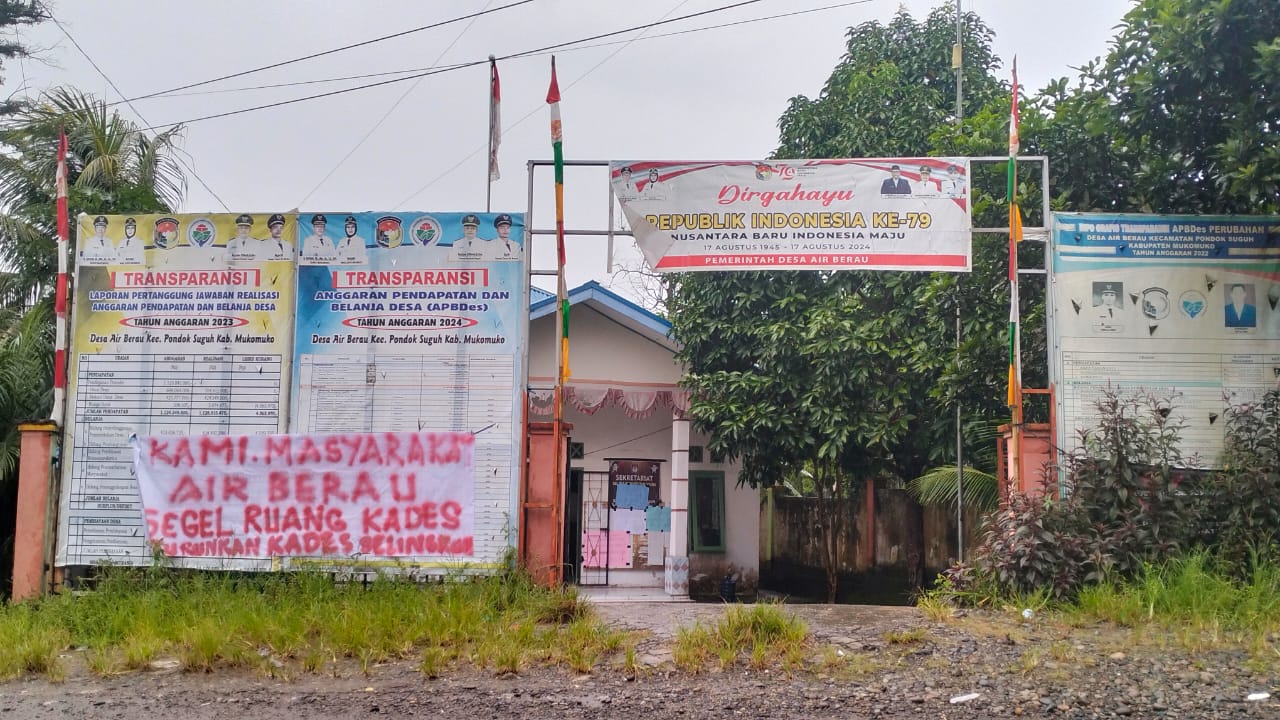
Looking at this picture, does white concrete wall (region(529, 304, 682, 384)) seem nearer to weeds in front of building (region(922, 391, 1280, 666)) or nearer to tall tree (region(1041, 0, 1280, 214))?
tall tree (region(1041, 0, 1280, 214))

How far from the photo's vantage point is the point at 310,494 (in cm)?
824

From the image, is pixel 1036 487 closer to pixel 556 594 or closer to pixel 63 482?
pixel 556 594

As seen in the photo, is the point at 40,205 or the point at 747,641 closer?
the point at 747,641

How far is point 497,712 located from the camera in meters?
5.58

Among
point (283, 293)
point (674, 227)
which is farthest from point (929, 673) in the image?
point (283, 293)

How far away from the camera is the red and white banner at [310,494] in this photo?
8.15m

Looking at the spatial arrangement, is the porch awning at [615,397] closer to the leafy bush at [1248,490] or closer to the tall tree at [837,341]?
the tall tree at [837,341]

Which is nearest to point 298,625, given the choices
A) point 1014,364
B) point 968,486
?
point 1014,364

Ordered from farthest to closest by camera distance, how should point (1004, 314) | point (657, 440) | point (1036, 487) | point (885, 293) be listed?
point (657, 440), point (885, 293), point (1004, 314), point (1036, 487)

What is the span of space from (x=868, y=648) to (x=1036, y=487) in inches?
98.7

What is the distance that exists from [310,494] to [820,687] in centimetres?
436

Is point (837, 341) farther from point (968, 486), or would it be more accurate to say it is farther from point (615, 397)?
point (968, 486)


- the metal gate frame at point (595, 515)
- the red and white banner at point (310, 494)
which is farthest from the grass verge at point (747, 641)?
the metal gate frame at point (595, 515)

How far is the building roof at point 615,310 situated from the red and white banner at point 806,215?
4835mm
